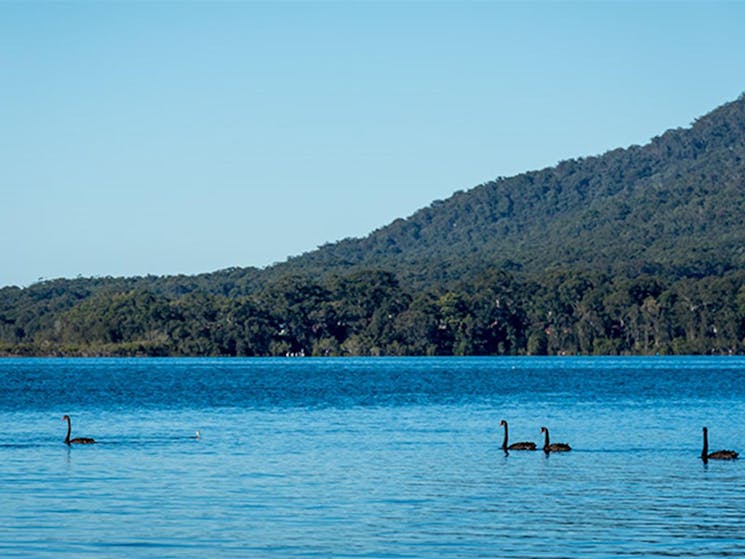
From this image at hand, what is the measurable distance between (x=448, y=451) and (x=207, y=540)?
59.4ft

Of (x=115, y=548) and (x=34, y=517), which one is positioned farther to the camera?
(x=34, y=517)

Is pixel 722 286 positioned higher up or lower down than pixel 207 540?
higher up

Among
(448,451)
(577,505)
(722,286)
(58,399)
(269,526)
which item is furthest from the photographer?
(722,286)

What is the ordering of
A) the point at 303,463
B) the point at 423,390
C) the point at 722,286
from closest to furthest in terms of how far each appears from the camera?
the point at 303,463 → the point at 423,390 → the point at 722,286

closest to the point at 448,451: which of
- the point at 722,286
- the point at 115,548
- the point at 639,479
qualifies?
the point at 639,479

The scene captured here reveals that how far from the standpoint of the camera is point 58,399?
265 ft

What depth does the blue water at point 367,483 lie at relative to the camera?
26.0 metres

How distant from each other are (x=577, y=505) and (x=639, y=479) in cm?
510

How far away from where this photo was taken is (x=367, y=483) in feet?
113

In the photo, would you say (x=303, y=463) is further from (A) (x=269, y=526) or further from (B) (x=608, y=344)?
(B) (x=608, y=344)

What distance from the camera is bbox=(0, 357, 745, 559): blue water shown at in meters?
26.0

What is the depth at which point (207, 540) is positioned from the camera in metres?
26.1

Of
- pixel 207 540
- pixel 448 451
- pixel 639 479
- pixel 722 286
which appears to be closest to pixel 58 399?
pixel 448 451

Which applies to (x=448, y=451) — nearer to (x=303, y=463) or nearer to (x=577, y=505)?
(x=303, y=463)
